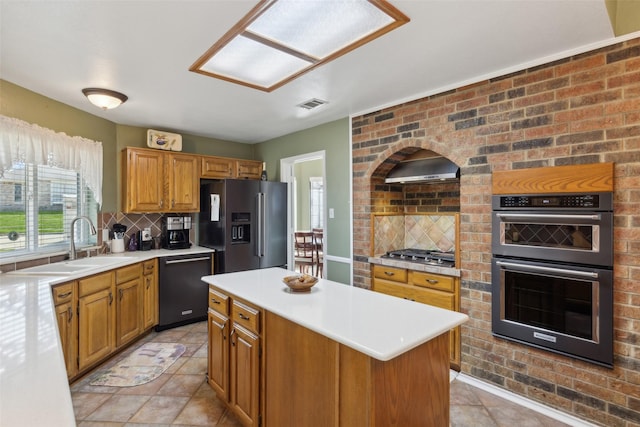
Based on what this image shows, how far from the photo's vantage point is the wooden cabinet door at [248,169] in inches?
188

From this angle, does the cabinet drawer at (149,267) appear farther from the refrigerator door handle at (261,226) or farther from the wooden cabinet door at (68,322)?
the refrigerator door handle at (261,226)

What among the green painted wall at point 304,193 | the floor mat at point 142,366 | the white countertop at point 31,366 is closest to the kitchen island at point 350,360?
the white countertop at point 31,366

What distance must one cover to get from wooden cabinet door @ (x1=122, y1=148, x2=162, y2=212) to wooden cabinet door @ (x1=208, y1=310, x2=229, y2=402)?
220 centimetres

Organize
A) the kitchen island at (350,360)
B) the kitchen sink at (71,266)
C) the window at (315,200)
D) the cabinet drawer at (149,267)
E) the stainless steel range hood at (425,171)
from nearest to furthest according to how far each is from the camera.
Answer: the kitchen island at (350,360) → the kitchen sink at (71,266) → the stainless steel range hood at (425,171) → the cabinet drawer at (149,267) → the window at (315,200)

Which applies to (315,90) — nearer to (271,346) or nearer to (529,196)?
(529,196)

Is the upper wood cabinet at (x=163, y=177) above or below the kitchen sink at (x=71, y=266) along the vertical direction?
above

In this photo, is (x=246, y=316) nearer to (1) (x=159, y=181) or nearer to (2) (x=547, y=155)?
(2) (x=547, y=155)

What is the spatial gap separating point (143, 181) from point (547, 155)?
13.3 feet

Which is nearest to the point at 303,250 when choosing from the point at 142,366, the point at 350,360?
the point at 142,366

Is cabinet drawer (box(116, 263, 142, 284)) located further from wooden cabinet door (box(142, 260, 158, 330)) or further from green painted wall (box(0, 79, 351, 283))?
green painted wall (box(0, 79, 351, 283))

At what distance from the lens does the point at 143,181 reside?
397 cm

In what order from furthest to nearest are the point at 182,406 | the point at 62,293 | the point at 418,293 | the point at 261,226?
the point at 261,226 < the point at 418,293 < the point at 62,293 < the point at 182,406

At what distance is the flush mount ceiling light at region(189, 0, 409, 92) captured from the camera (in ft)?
5.72

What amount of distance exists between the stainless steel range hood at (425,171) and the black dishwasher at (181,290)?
8.19ft
